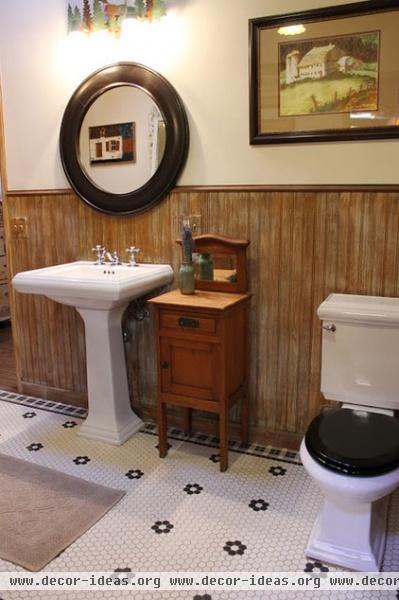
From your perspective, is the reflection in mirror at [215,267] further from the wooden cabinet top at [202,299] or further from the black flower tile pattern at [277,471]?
the black flower tile pattern at [277,471]

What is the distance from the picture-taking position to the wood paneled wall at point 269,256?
7.26ft

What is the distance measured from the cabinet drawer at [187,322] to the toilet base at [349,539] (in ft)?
2.74

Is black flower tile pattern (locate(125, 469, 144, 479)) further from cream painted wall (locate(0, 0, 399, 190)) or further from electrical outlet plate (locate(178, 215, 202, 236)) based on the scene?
cream painted wall (locate(0, 0, 399, 190))

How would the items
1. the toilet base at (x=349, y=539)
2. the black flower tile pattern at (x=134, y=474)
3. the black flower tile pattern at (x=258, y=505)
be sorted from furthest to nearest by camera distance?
the black flower tile pattern at (x=134, y=474) → the black flower tile pattern at (x=258, y=505) → the toilet base at (x=349, y=539)

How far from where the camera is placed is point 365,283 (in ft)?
7.33

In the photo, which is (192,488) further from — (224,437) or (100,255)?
(100,255)

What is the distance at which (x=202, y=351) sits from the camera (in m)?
2.28

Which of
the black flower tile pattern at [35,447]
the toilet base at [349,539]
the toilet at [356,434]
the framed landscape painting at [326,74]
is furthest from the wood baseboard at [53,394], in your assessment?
the framed landscape painting at [326,74]

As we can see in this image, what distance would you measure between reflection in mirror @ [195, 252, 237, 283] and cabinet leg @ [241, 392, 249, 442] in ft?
1.93

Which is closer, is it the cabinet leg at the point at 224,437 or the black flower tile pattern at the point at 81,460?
the cabinet leg at the point at 224,437

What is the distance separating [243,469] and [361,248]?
113 cm

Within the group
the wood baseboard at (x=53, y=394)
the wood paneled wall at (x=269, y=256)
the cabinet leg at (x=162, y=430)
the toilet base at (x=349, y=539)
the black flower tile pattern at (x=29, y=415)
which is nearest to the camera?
the toilet base at (x=349, y=539)

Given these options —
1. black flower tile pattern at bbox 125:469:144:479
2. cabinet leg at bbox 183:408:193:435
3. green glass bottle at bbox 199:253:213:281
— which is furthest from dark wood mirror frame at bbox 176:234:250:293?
black flower tile pattern at bbox 125:469:144:479

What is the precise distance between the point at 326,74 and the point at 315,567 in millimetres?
1916
